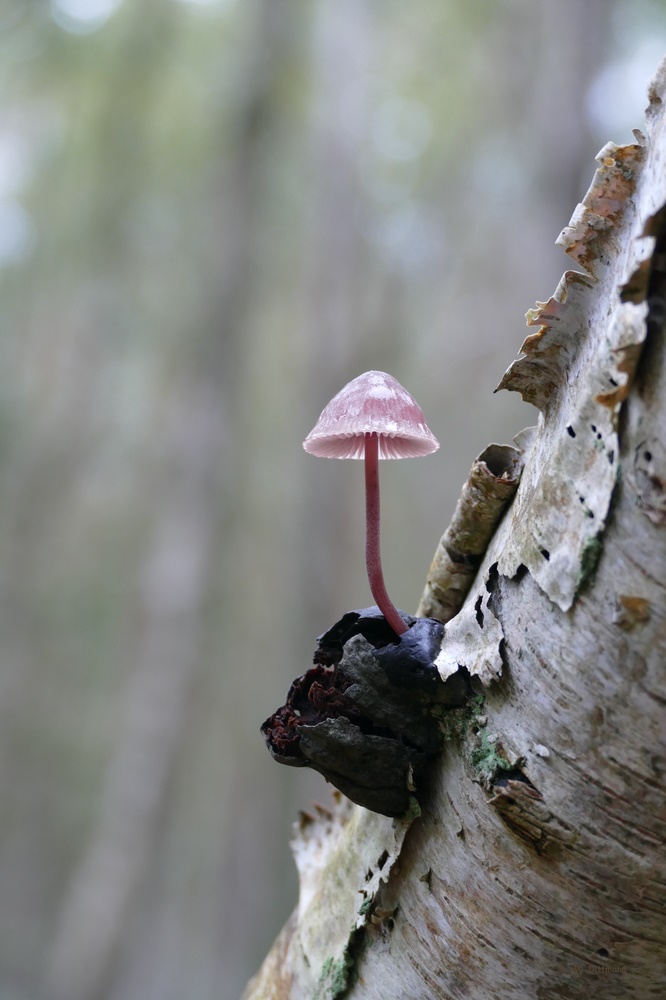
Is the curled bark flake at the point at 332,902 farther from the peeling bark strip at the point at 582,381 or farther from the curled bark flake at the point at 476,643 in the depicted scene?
the peeling bark strip at the point at 582,381

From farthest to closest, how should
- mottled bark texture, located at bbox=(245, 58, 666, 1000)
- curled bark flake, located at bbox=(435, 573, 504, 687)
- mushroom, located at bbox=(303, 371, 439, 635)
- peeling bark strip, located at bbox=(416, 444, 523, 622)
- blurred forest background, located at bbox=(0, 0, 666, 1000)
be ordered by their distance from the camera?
blurred forest background, located at bbox=(0, 0, 666, 1000)
mushroom, located at bbox=(303, 371, 439, 635)
peeling bark strip, located at bbox=(416, 444, 523, 622)
curled bark flake, located at bbox=(435, 573, 504, 687)
mottled bark texture, located at bbox=(245, 58, 666, 1000)

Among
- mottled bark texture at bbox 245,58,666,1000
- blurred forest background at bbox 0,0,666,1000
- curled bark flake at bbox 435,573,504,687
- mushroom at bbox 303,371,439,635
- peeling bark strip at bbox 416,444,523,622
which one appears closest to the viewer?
mottled bark texture at bbox 245,58,666,1000

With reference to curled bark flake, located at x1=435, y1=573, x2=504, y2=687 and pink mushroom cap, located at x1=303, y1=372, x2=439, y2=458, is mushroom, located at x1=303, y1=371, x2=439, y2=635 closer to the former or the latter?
pink mushroom cap, located at x1=303, y1=372, x2=439, y2=458

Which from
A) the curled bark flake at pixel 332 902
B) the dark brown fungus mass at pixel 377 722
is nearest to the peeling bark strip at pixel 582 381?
the dark brown fungus mass at pixel 377 722

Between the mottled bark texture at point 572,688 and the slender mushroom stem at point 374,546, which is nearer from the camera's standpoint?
the mottled bark texture at point 572,688

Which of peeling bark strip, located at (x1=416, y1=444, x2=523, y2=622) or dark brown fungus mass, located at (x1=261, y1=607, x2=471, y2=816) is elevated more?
peeling bark strip, located at (x1=416, y1=444, x2=523, y2=622)

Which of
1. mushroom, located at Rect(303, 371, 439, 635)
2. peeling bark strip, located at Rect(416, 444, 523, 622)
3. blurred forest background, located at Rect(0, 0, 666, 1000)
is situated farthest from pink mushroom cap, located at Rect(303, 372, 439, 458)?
blurred forest background, located at Rect(0, 0, 666, 1000)

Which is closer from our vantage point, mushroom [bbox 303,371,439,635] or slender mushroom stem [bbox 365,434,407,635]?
slender mushroom stem [bbox 365,434,407,635]
